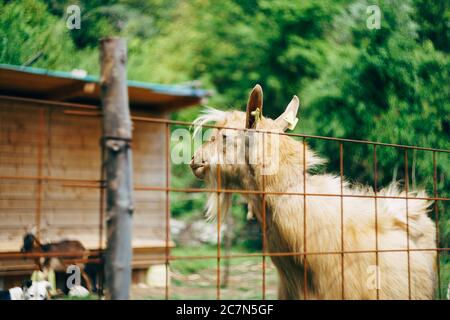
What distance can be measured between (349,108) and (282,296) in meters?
5.60

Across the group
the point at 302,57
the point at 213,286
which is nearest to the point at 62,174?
the point at 213,286

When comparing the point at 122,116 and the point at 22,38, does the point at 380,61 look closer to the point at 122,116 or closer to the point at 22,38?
the point at 22,38

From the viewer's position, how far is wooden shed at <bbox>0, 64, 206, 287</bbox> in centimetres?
801

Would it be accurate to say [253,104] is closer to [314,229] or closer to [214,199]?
[314,229]

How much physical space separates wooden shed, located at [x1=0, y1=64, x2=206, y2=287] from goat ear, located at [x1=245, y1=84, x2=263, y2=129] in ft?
15.1

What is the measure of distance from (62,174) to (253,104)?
675 cm

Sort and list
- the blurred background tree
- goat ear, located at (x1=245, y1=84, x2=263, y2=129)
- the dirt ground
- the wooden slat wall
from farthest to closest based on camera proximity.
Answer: the wooden slat wall → the dirt ground → the blurred background tree → goat ear, located at (x1=245, y1=84, x2=263, y2=129)

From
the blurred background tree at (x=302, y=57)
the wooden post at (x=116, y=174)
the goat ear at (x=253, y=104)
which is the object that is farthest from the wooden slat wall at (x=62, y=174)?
the wooden post at (x=116, y=174)

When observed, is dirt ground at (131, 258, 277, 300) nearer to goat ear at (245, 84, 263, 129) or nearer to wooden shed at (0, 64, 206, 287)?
wooden shed at (0, 64, 206, 287)

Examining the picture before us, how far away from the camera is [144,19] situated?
61.0ft

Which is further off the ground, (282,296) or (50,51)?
(50,51)

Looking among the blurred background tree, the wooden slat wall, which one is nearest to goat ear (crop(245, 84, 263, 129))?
the blurred background tree

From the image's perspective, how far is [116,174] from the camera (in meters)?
2.04

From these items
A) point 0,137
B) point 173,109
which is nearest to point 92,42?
point 173,109
